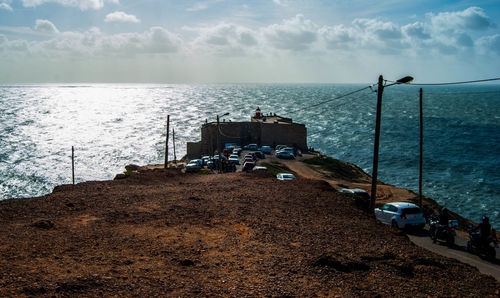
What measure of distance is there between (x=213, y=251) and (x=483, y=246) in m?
9.68

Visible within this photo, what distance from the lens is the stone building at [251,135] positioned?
60094mm

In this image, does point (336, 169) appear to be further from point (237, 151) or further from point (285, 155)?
point (237, 151)

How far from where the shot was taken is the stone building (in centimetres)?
6009

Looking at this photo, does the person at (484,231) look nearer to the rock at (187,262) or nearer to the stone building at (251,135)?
the rock at (187,262)

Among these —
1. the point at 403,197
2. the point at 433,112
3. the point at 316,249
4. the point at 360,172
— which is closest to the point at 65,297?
the point at 316,249

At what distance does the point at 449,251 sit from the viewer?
49.9 ft

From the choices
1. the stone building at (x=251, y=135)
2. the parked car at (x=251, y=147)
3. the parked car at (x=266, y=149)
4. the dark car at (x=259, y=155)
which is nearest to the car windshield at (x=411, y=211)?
the dark car at (x=259, y=155)

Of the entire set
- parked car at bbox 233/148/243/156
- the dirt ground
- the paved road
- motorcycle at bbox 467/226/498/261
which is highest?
the dirt ground

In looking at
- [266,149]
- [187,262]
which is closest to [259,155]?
[266,149]

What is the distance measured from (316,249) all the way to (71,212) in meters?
10.7

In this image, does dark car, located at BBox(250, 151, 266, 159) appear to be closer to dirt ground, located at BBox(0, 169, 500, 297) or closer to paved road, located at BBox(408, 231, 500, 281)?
dirt ground, located at BBox(0, 169, 500, 297)

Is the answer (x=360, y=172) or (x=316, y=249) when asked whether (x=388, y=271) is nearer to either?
(x=316, y=249)

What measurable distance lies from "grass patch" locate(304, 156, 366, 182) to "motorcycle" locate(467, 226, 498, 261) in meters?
31.2

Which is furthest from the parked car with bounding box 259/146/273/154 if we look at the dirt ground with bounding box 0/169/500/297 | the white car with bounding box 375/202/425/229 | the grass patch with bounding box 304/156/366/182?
the white car with bounding box 375/202/425/229
